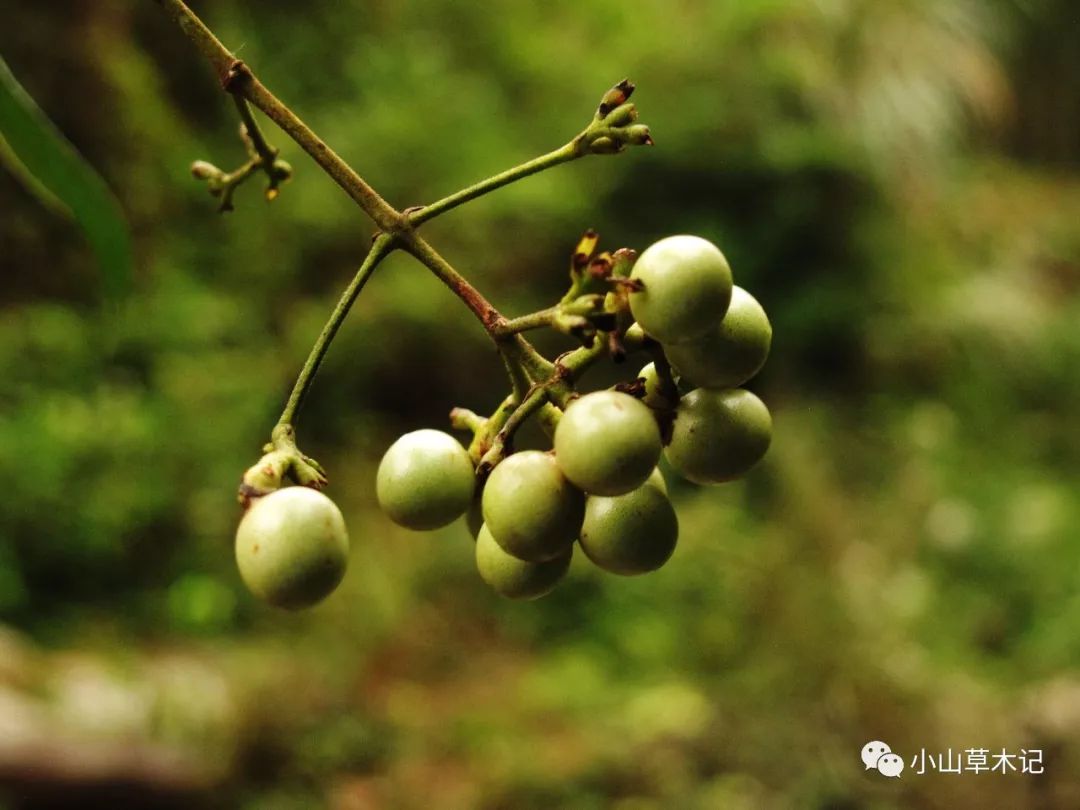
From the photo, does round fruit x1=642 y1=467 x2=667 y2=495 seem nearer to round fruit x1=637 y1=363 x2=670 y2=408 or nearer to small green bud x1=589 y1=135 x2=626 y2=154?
round fruit x1=637 y1=363 x2=670 y2=408

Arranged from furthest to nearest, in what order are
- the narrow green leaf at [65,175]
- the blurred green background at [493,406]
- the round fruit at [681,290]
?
the blurred green background at [493,406] < the narrow green leaf at [65,175] < the round fruit at [681,290]

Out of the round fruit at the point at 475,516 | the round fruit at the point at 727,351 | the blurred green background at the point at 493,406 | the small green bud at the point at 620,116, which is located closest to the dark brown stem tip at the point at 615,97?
the small green bud at the point at 620,116

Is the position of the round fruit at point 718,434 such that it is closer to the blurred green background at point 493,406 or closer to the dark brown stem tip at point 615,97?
the dark brown stem tip at point 615,97

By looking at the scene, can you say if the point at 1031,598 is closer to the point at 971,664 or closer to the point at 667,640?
the point at 971,664

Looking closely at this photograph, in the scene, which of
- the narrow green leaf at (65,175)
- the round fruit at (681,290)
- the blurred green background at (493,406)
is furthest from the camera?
the blurred green background at (493,406)

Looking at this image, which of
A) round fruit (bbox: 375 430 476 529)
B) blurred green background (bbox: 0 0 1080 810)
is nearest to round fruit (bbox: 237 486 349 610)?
round fruit (bbox: 375 430 476 529)

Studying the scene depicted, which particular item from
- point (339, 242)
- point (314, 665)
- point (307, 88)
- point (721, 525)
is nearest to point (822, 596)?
point (721, 525)

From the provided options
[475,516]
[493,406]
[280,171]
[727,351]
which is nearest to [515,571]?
[475,516]
